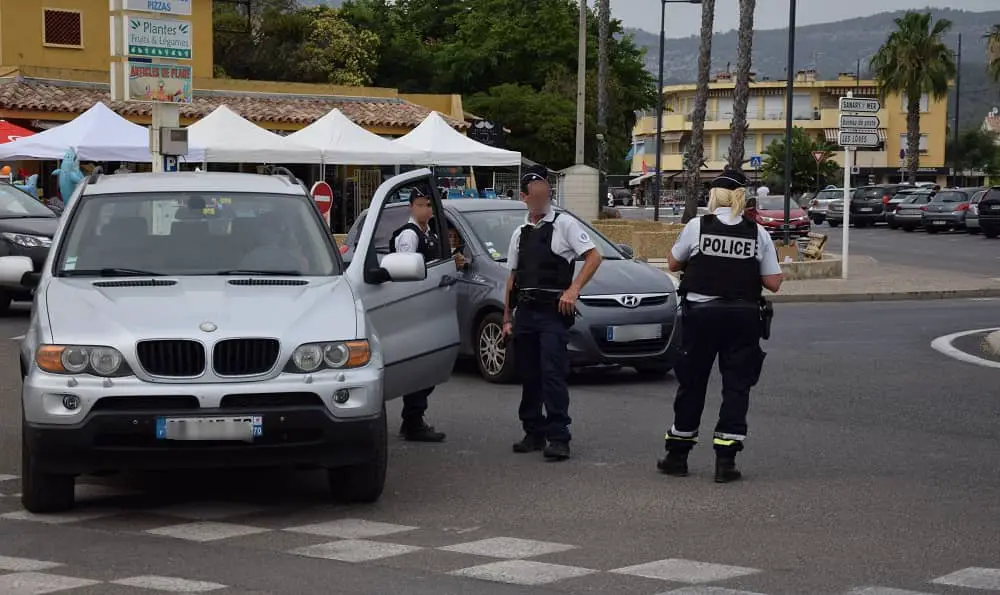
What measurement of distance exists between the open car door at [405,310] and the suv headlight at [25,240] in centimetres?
1054

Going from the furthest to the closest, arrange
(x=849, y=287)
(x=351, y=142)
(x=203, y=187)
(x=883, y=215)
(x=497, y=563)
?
(x=883, y=215) → (x=351, y=142) → (x=849, y=287) → (x=203, y=187) → (x=497, y=563)

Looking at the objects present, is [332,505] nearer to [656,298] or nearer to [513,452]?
[513,452]

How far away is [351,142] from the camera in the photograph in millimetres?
30016

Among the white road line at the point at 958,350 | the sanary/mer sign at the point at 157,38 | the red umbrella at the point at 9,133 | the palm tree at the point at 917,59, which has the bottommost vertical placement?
the white road line at the point at 958,350

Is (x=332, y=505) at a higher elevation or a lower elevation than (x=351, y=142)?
lower

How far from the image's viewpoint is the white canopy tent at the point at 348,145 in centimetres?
2948

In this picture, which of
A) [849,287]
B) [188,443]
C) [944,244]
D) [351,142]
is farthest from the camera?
[944,244]

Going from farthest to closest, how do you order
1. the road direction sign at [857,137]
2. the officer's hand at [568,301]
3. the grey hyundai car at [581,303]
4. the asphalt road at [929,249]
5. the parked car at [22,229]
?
the asphalt road at [929,249] < the road direction sign at [857,137] < the parked car at [22,229] < the grey hyundai car at [581,303] < the officer's hand at [568,301]

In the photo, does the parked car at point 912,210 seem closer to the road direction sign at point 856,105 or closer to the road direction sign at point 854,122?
the road direction sign at point 856,105

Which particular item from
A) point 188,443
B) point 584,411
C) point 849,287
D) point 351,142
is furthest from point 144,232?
point 351,142

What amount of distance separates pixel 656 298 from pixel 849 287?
1347cm

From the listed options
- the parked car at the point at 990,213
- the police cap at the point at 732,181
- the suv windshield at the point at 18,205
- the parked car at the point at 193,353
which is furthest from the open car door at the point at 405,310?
the parked car at the point at 990,213

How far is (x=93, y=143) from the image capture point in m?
27.2

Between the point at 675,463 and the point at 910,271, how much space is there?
24.2m
